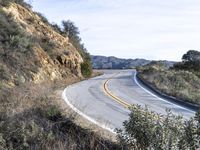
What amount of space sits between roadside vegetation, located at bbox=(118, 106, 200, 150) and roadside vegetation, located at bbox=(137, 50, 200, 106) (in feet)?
48.7

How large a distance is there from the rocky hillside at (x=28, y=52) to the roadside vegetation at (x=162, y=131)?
8898 millimetres

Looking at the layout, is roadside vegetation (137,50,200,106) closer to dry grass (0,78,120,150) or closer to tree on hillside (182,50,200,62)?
tree on hillside (182,50,200,62)

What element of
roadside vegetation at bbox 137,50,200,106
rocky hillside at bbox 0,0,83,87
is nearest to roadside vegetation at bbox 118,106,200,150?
rocky hillside at bbox 0,0,83,87

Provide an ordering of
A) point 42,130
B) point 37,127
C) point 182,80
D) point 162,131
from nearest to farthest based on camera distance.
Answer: point 162,131
point 42,130
point 37,127
point 182,80

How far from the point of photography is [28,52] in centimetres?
3241

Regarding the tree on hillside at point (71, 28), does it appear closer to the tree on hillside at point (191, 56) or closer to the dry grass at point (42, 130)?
the tree on hillside at point (191, 56)

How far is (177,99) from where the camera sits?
2705cm

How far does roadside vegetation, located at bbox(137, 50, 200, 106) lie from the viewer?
28778 mm

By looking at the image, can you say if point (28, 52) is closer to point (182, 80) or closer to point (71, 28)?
point (182, 80)

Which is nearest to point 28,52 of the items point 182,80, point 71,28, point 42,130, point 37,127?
point 182,80

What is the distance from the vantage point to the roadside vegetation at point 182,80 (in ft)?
94.4

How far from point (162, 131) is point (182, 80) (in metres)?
30.9

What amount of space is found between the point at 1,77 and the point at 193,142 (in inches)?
564

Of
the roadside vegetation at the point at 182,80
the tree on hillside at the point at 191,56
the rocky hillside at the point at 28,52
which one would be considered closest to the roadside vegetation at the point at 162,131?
the rocky hillside at the point at 28,52
